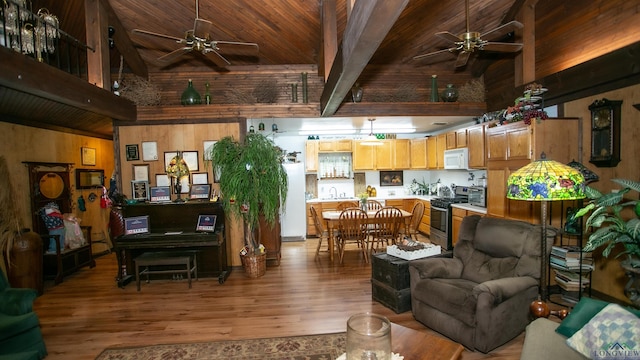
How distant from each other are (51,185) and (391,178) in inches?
268

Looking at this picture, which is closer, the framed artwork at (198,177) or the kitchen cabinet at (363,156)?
the framed artwork at (198,177)

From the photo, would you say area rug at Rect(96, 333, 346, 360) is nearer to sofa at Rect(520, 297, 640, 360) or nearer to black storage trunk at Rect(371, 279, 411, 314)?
black storage trunk at Rect(371, 279, 411, 314)

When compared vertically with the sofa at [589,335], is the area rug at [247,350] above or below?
below

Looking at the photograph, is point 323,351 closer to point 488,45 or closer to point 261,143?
point 261,143

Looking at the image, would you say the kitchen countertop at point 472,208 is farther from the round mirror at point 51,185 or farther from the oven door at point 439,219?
the round mirror at point 51,185

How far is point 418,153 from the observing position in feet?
23.4

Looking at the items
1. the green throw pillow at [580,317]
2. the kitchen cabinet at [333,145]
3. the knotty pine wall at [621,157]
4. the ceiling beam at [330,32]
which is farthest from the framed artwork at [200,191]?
the knotty pine wall at [621,157]

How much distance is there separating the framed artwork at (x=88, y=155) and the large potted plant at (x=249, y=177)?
3098 millimetres

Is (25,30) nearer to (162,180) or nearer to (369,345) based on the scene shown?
(162,180)

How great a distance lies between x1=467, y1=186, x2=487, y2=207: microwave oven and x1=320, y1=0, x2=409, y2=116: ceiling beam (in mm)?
3273

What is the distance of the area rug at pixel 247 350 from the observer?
2.56 m

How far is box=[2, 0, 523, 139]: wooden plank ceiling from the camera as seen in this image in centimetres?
428

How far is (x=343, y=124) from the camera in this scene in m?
6.15

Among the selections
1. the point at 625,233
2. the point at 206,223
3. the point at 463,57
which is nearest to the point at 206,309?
the point at 206,223
